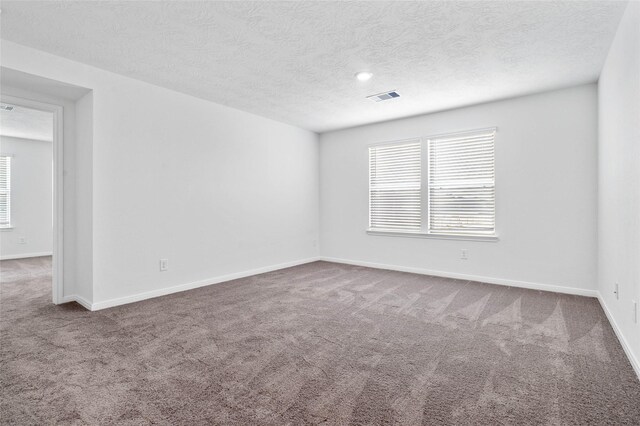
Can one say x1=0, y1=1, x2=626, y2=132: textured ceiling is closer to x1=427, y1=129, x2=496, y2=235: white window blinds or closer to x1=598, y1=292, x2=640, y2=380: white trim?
x1=427, y1=129, x2=496, y2=235: white window blinds

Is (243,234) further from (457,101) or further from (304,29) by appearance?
(457,101)

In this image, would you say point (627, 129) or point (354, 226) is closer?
point (627, 129)

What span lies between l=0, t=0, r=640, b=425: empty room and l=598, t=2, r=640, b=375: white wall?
0.04 m

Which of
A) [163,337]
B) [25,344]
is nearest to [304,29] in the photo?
[163,337]

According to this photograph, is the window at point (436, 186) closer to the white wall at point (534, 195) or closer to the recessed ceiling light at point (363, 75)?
the white wall at point (534, 195)

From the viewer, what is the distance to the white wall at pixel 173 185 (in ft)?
10.9

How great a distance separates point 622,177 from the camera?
2.43m

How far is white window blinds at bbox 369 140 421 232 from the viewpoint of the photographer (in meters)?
5.09

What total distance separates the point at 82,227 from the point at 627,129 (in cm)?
500

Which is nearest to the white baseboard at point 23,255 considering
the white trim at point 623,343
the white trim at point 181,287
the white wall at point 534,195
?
the white trim at point 181,287

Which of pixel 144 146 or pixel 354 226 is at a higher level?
pixel 144 146

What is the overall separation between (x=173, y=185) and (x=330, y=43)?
251 cm

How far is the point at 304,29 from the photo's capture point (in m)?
2.56

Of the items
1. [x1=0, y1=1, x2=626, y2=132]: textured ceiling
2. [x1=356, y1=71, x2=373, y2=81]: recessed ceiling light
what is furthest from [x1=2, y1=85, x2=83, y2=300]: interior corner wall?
[x1=356, y1=71, x2=373, y2=81]: recessed ceiling light
